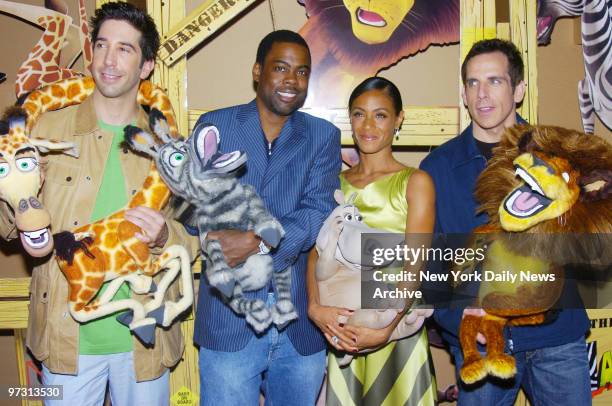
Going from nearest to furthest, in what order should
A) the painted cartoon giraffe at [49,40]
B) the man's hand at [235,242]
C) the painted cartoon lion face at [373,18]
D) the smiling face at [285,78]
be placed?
the man's hand at [235,242] < the smiling face at [285,78] < the painted cartoon giraffe at [49,40] < the painted cartoon lion face at [373,18]

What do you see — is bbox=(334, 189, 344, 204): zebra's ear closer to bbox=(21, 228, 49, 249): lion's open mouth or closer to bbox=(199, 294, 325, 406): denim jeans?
bbox=(199, 294, 325, 406): denim jeans

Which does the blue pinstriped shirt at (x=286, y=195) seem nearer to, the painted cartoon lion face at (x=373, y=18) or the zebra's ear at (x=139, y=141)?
the zebra's ear at (x=139, y=141)

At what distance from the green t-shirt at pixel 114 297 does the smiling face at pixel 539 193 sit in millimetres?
1273

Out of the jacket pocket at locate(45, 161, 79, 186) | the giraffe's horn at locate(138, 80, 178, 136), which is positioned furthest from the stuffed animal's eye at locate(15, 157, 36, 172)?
the giraffe's horn at locate(138, 80, 178, 136)

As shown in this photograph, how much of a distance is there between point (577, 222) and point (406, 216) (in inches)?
21.3

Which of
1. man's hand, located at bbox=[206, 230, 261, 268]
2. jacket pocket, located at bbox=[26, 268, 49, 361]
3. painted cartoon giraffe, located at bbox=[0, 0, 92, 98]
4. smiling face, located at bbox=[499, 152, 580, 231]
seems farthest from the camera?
painted cartoon giraffe, located at bbox=[0, 0, 92, 98]

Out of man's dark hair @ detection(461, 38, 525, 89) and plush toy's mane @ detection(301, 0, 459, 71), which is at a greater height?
plush toy's mane @ detection(301, 0, 459, 71)

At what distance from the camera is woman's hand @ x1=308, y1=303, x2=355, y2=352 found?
1.89 m

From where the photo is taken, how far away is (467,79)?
2055 millimetres

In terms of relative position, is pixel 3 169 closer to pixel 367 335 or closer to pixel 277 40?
pixel 277 40

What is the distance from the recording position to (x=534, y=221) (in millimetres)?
1655

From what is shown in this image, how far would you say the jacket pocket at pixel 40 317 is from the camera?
185cm

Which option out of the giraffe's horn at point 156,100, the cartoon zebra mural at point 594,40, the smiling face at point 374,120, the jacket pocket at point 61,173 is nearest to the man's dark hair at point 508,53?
the smiling face at point 374,120

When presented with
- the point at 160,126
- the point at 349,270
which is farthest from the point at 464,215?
the point at 160,126
